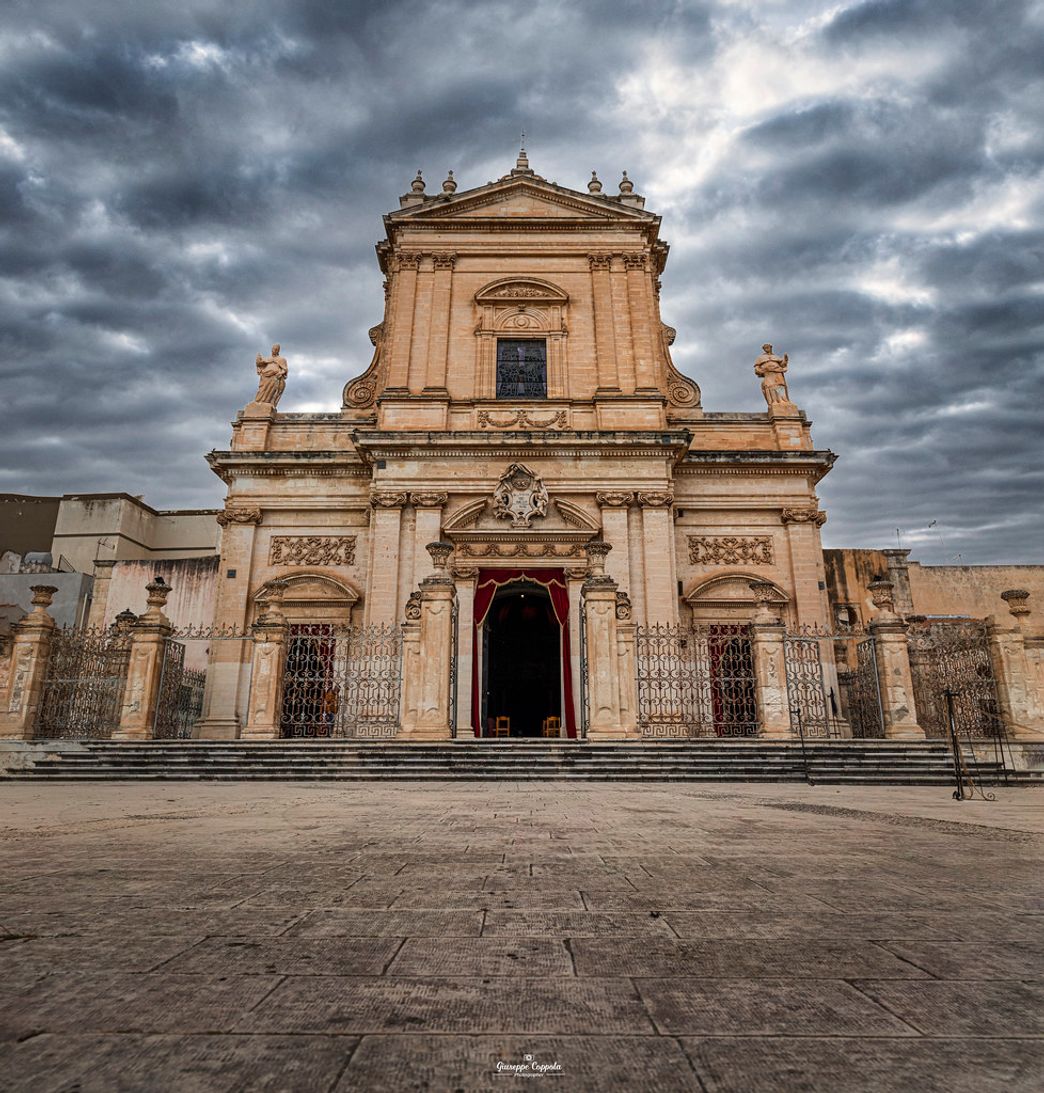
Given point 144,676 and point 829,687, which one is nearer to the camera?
point 144,676

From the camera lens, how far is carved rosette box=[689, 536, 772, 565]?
63.6 feet

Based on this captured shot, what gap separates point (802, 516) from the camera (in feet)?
63.6

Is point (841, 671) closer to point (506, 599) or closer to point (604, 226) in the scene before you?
point (506, 599)

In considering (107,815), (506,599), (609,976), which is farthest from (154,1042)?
(506,599)

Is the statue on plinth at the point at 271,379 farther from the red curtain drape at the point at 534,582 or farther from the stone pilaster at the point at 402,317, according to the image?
the red curtain drape at the point at 534,582

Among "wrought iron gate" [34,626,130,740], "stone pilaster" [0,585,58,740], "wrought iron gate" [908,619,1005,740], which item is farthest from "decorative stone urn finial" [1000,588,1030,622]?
"stone pilaster" [0,585,58,740]

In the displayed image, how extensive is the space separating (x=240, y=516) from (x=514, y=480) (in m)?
7.57

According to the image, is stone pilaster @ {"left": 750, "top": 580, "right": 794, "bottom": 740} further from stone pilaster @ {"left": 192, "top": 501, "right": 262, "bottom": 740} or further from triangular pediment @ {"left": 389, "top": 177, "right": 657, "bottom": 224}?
triangular pediment @ {"left": 389, "top": 177, "right": 657, "bottom": 224}

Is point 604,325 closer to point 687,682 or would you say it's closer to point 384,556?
point 384,556

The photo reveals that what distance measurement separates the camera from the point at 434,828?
5012 millimetres

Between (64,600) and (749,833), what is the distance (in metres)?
30.3

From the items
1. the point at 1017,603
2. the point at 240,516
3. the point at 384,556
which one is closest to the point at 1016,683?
the point at 1017,603

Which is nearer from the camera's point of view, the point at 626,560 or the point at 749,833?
the point at 749,833

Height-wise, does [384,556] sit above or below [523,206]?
below
